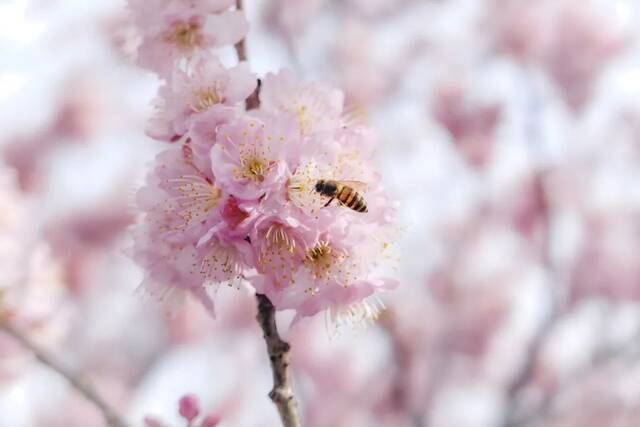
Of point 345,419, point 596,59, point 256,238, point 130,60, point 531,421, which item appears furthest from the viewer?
point 596,59

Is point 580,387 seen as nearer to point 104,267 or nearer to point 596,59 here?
point 596,59

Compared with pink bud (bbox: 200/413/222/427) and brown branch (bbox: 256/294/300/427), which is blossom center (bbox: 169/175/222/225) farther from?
pink bud (bbox: 200/413/222/427)

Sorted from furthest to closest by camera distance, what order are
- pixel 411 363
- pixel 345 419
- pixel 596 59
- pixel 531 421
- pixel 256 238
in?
pixel 596 59 < pixel 345 419 < pixel 411 363 < pixel 531 421 < pixel 256 238

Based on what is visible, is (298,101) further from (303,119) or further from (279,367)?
(279,367)

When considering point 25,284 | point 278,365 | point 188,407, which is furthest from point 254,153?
point 25,284

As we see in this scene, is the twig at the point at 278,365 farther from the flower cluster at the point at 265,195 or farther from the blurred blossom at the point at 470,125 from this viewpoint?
the blurred blossom at the point at 470,125

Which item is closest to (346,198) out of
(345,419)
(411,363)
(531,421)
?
(531,421)
